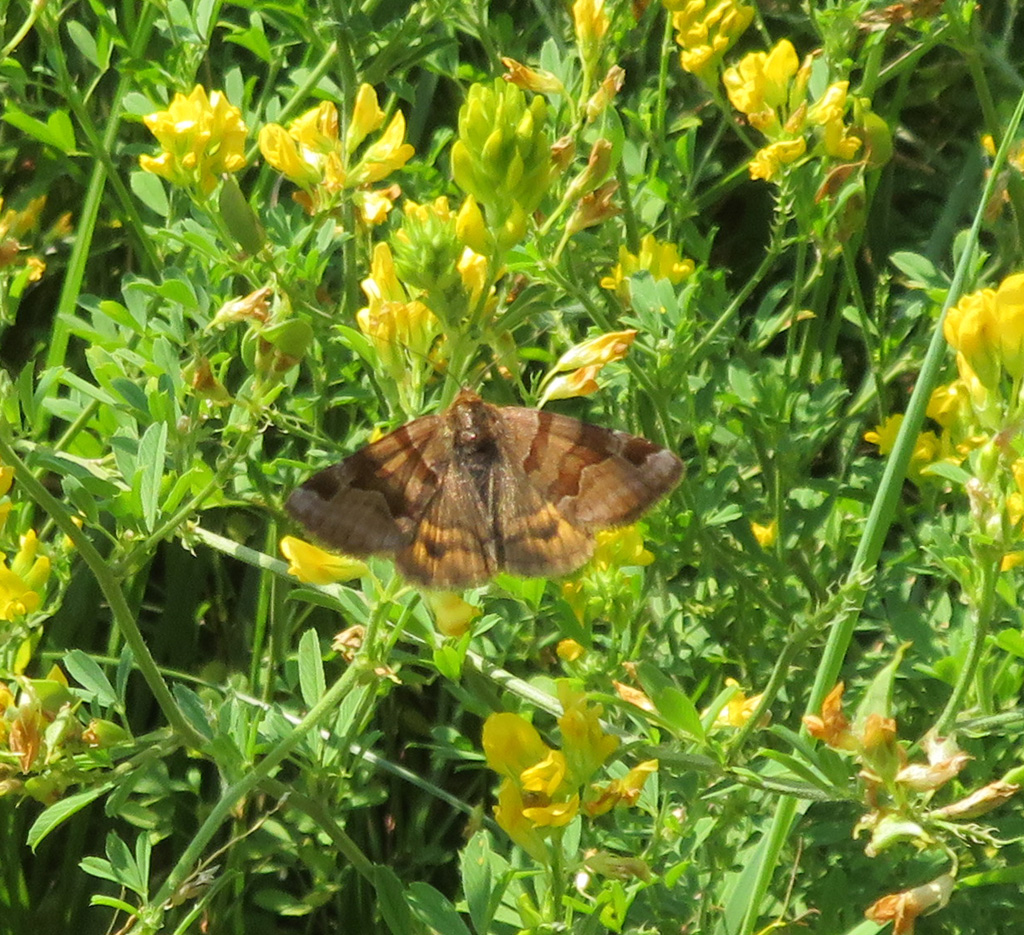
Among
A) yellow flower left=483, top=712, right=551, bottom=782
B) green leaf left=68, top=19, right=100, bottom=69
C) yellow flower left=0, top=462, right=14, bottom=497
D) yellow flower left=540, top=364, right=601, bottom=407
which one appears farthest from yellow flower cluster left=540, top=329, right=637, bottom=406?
green leaf left=68, top=19, right=100, bottom=69

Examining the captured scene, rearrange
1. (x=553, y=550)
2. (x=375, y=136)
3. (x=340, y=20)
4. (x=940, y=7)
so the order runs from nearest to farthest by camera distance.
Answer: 1. (x=553, y=550)
2. (x=340, y=20)
3. (x=940, y=7)
4. (x=375, y=136)

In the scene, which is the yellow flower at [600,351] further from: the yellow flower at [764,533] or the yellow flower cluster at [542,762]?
the yellow flower at [764,533]

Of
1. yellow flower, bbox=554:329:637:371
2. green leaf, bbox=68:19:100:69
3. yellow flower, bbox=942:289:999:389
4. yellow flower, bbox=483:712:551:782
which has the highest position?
yellow flower, bbox=942:289:999:389

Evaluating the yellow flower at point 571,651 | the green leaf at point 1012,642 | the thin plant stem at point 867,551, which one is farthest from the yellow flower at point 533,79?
the green leaf at point 1012,642

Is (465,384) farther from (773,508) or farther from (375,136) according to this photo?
(375,136)

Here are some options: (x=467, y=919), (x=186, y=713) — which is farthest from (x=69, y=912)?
(x=186, y=713)

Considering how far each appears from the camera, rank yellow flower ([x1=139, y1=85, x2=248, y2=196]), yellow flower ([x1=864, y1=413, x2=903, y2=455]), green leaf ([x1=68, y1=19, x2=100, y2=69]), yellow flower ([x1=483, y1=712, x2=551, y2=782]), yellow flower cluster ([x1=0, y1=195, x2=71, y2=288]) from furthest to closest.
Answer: green leaf ([x1=68, y1=19, x2=100, y2=69]) → yellow flower ([x1=864, y1=413, x2=903, y2=455]) → yellow flower cluster ([x1=0, y1=195, x2=71, y2=288]) → yellow flower ([x1=139, y1=85, x2=248, y2=196]) → yellow flower ([x1=483, y1=712, x2=551, y2=782])

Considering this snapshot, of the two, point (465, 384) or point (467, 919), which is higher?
point (465, 384)

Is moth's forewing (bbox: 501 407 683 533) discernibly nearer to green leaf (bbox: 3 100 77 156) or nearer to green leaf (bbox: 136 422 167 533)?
green leaf (bbox: 136 422 167 533)
